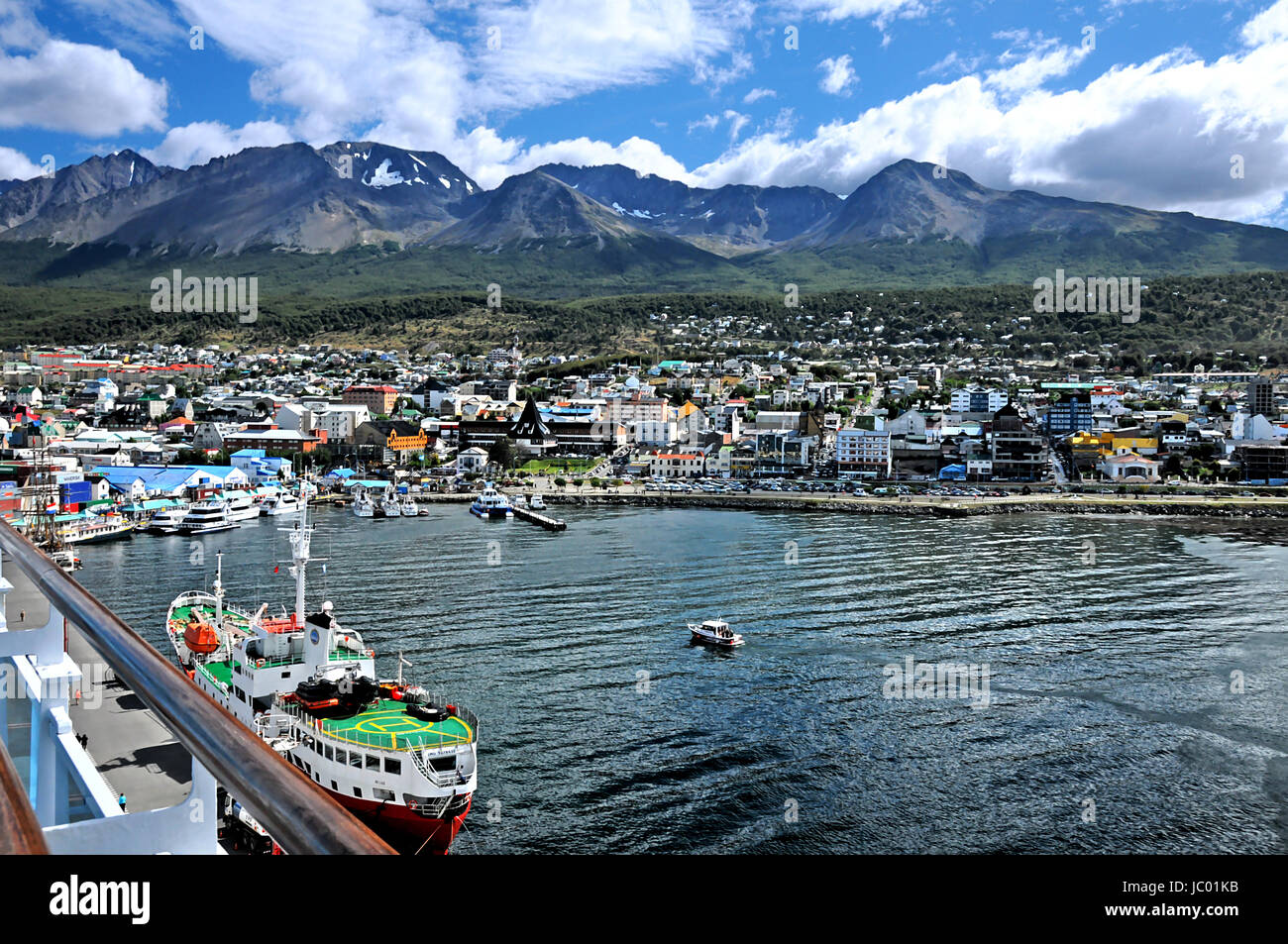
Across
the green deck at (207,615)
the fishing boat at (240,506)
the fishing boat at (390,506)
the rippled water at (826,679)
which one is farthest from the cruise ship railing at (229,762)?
the fishing boat at (390,506)

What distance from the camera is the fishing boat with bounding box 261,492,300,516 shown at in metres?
20.8

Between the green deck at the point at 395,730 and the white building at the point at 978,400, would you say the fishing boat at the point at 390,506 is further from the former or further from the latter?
the white building at the point at 978,400

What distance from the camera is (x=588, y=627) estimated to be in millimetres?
10180

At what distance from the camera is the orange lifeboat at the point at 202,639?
7.88 m

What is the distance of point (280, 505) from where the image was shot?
2106cm

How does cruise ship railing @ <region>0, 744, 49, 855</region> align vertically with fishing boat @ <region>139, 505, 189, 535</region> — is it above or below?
above

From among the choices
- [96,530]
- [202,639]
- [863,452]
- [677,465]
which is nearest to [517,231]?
[677,465]

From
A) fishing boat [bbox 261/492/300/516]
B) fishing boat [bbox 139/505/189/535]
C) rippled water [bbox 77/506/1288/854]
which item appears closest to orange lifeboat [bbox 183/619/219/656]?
rippled water [bbox 77/506/1288/854]

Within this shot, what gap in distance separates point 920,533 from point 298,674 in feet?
44.2

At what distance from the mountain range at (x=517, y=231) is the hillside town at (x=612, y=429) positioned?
38293 millimetres

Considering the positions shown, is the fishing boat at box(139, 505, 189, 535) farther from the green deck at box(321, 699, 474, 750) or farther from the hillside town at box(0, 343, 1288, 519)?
the green deck at box(321, 699, 474, 750)

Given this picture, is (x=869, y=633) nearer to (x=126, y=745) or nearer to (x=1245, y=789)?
(x=1245, y=789)

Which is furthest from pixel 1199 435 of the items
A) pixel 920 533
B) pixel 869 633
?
pixel 869 633

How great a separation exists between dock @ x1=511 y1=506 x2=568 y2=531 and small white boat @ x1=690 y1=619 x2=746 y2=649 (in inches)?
360
